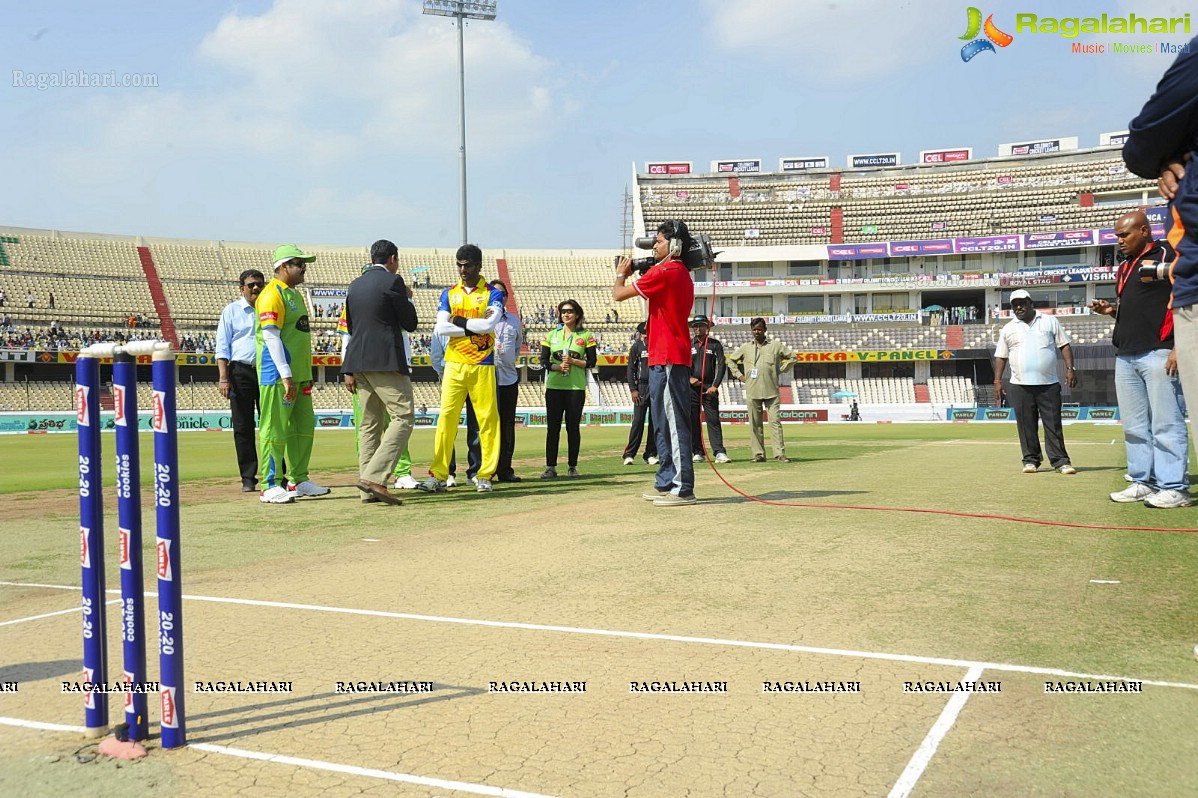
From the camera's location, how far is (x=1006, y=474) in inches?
399

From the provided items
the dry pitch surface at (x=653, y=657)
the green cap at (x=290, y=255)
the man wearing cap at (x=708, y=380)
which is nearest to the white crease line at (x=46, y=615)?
the dry pitch surface at (x=653, y=657)

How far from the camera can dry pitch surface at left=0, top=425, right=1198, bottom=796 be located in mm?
2365

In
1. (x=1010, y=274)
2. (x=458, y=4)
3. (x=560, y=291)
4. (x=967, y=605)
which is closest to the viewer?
(x=967, y=605)

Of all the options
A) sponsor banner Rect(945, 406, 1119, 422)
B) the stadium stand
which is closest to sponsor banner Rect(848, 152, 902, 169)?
the stadium stand

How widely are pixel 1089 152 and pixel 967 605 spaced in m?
64.6

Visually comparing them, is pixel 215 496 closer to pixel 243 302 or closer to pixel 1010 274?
pixel 243 302

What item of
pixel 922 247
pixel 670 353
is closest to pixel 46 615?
pixel 670 353

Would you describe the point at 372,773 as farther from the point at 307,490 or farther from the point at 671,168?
the point at 671,168

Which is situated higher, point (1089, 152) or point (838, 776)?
point (1089, 152)

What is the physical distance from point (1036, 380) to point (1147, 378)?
331 centimetres

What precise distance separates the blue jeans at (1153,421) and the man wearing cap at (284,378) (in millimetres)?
6766

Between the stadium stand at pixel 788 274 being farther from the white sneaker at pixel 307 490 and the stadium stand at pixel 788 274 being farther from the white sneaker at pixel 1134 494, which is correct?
the white sneaker at pixel 1134 494

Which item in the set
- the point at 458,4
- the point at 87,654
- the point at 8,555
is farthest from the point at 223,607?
the point at 458,4

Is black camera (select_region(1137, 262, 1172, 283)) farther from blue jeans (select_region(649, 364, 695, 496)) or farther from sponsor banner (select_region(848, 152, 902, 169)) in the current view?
sponsor banner (select_region(848, 152, 902, 169))
